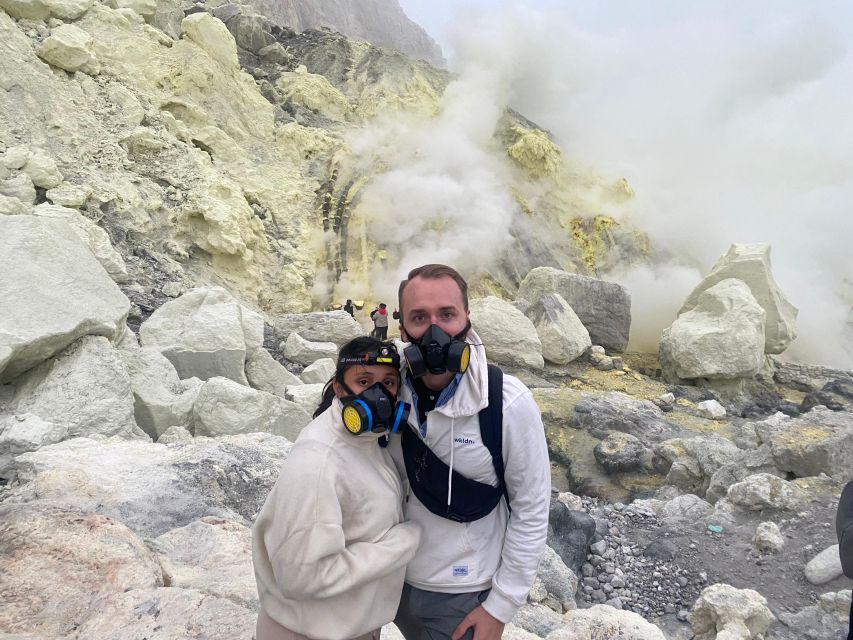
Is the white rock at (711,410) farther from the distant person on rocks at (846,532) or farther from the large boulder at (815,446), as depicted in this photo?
the distant person on rocks at (846,532)

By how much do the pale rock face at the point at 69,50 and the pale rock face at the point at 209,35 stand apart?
356 cm

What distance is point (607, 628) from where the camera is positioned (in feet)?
8.20

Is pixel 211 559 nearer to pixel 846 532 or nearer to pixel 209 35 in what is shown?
pixel 846 532

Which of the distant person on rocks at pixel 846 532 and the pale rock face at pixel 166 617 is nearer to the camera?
the distant person on rocks at pixel 846 532

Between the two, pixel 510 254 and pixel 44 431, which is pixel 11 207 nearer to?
pixel 44 431

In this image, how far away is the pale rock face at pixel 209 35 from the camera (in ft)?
47.0

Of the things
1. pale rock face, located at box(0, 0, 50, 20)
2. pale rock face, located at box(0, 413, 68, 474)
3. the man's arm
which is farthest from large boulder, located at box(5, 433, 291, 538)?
pale rock face, located at box(0, 0, 50, 20)

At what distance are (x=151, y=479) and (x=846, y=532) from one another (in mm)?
3143

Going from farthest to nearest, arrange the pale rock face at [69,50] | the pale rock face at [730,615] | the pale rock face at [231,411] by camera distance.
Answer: the pale rock face at [69,50]
the pale rock face at [231,411]
the pale rock face at [730,615]

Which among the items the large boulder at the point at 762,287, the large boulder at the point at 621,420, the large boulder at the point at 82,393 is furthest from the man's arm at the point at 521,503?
the large boulder at the point at 762,287

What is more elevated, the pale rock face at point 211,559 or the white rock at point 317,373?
the pale rock face at point 211,559

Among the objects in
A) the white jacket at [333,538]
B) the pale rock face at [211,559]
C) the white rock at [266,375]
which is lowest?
the white rock at [266,375]

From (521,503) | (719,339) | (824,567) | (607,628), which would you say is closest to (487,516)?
(521,503)

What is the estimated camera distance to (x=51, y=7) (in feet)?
37.4
